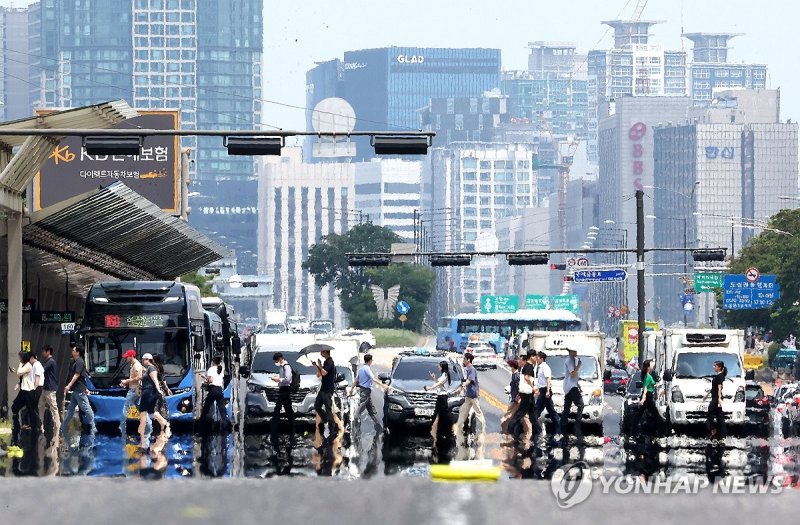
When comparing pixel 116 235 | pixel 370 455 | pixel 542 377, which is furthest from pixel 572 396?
pixel 116 235

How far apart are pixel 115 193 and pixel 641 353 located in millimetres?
24031

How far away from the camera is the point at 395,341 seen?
156 m

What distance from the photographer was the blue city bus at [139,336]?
38250 mm

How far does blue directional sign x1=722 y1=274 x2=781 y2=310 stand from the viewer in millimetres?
91375

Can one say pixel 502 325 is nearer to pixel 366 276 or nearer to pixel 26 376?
pixel 366 276

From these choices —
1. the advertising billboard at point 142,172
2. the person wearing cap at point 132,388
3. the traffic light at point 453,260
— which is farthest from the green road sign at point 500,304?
the person wearing cap at point 132,388

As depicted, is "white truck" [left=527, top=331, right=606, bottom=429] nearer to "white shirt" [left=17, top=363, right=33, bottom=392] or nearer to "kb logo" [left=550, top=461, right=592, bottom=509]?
"white shirt" [left=17, top=363, right=33, bottom=392]

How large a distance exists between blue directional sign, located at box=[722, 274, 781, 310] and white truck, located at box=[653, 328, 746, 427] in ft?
157

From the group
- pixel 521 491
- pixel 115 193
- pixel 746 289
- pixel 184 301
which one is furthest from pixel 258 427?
pixel 746 289

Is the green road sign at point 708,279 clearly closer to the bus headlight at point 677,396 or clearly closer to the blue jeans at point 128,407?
the bus headlight at point 677,396

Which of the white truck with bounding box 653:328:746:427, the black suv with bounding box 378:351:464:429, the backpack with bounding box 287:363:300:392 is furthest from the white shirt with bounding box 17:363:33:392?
the white truck with bounding box 653:328:746:427

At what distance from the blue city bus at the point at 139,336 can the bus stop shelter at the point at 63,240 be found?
2214 millimetres

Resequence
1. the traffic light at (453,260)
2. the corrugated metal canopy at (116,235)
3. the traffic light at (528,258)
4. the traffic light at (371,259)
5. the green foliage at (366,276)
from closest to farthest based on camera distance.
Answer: the corrugated metal canopy at (116,235)
the traffic light at (528,258)
the traffic light at (453,260)
the traffic light at (371,259)
the green foliage at (366,276)

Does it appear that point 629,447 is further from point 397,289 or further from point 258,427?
point 397,289
